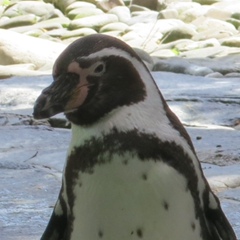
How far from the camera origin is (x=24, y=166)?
15.2 ft

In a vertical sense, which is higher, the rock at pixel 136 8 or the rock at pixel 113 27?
the rock at pixel 113 27

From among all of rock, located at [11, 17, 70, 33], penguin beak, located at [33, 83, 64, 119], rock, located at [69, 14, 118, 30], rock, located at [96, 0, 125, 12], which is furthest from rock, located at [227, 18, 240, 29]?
penguin beak, located at [33, 83, 64, 119]

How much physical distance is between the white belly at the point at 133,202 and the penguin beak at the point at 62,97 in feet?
0.49

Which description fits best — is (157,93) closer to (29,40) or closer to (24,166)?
(24,166)

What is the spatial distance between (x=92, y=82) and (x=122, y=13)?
11799 mm

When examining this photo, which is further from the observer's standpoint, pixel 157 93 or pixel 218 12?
pixel 218 12

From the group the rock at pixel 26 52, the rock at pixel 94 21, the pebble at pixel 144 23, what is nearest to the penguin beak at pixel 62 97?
the rock at pixel 26 52

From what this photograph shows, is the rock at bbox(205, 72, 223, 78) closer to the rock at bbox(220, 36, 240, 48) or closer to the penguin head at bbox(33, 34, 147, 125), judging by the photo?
the rock at bbox(220, 36, 240, 48)

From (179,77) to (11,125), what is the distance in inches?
61.1

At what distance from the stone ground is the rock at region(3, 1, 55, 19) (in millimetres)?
7573

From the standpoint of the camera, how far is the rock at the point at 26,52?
8.95 m

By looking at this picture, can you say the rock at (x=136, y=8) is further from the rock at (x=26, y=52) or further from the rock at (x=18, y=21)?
the rock at (x=26, y=52)

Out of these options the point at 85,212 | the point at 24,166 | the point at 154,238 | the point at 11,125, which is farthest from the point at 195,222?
the point at 11,125

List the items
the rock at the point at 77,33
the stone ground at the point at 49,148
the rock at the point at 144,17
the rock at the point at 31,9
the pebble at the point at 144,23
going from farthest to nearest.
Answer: the rock at the point at 31,9
the rock at the point at 144,17
the rock at the point at 77,33
the pebble at the point at 144,23
the stone ground at the point at 49,148
